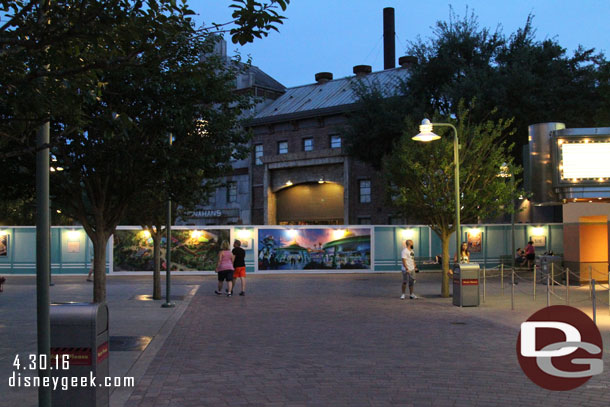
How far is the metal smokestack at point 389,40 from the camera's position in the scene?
55.8 meters

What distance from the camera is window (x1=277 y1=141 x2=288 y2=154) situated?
5149cm

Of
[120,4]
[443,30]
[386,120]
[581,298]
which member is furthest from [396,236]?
[120,4]

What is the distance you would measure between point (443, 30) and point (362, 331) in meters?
27.0

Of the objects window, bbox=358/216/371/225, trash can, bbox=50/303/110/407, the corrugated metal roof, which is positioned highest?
the corrugated metal roof

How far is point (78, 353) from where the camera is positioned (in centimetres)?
637

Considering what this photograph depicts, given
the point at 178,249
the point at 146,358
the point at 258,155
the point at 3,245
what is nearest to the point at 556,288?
the point at 146,358

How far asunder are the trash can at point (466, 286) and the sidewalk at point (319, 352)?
44 cm

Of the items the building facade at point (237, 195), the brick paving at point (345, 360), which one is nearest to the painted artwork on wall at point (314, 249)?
the brick paving at point (345, 360)

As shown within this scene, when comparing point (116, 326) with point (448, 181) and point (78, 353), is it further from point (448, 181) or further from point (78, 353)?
point (448, 181)

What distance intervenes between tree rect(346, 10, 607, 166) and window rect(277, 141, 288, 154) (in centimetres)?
1354

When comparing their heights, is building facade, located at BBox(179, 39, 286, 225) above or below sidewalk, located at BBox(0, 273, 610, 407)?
above

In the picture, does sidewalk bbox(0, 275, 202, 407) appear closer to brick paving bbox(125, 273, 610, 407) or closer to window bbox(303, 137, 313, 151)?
brick paving bbox(125, 273, 610, 407)

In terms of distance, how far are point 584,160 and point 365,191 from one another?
28.6 m

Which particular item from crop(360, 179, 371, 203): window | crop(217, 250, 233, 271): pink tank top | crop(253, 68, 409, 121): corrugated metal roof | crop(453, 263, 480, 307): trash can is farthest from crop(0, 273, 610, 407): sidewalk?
crop(253, 68, 409, 121): corrugated metal roof
